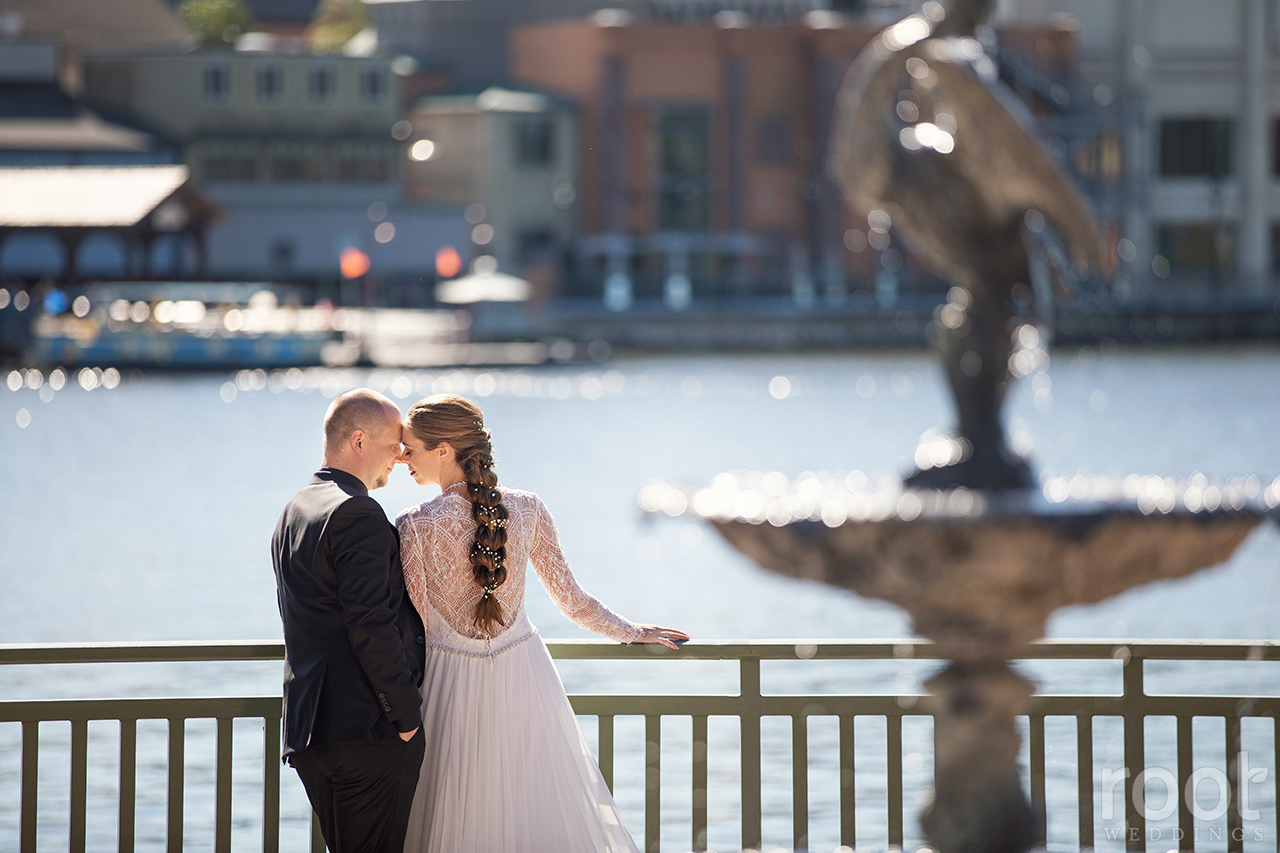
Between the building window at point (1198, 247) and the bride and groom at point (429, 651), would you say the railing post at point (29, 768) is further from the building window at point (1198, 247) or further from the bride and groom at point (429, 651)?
the building window at point (1198, 247)

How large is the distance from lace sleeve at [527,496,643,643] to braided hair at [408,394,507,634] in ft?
0.53

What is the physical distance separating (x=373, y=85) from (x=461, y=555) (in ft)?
222

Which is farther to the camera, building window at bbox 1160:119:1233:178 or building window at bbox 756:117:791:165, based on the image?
building window at bbox 1160:119:1233:178

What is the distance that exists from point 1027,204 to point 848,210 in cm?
7264

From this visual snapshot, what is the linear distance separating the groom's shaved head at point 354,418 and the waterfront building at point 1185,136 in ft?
239

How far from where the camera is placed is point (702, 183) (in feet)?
245

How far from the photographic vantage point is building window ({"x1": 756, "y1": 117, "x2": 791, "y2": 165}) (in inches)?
2968

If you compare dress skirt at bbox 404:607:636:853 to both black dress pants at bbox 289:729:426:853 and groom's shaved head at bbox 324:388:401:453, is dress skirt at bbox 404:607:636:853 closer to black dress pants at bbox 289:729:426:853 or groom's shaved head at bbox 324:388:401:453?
black dress pants at bbox 289:729:426:853

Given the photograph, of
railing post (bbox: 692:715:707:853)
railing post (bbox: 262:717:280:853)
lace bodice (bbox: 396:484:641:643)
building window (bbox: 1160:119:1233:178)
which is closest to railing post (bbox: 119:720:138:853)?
railing post (bbox: 262:717:280:853)

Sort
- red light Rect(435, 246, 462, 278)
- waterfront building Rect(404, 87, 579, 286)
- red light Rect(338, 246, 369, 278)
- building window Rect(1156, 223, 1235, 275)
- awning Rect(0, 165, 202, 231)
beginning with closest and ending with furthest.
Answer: awning Rect(0, 165, 202, 231) → red light Rect(338, 246, 369, 278) → red light Rect(435, 246, 462, 278) → waterfront building Rect(404, 87, 579, 286) → building window Rect(1156, 223, 1235, 275)

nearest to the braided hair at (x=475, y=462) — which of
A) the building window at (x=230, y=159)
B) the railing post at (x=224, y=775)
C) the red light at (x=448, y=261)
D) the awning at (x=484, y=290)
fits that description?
the railing post at (x=224, y=775)

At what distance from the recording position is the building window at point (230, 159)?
68.2 m

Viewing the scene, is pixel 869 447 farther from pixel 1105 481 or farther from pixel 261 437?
pixel 1105 481

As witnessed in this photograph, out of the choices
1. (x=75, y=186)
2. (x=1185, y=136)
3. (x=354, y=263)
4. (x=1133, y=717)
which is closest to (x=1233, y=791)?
(x=1133, y=717)
